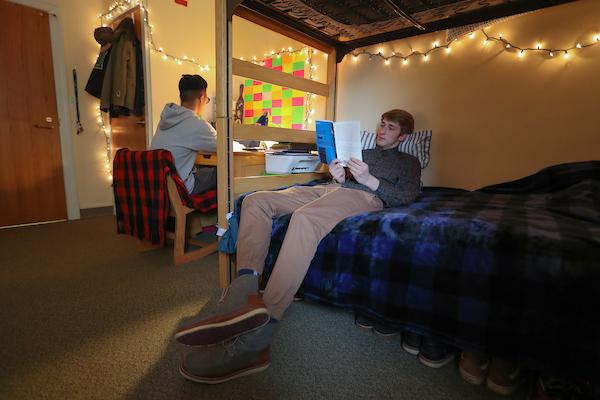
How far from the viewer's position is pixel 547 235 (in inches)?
34.0

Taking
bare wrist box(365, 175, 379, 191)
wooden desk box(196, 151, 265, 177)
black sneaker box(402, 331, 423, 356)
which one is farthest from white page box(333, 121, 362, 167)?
black sneaker box(402, 331, 423, 356)

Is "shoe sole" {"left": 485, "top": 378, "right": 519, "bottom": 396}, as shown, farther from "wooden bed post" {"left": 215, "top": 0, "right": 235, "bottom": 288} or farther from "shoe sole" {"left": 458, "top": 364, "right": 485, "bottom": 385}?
"wooden bed post" {"left": 215, "top": 0, "right": 235, "bottom": 288}

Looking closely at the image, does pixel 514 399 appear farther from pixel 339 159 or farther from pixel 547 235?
pixel 339 159

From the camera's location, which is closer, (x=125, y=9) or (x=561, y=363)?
(x=561, y=363)

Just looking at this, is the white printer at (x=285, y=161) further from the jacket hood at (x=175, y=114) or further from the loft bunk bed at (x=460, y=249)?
the jacket hood at (x=175, y=114)

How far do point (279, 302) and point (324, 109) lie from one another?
1661 millimetres

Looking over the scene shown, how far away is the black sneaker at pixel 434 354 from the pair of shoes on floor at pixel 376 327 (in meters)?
0.14

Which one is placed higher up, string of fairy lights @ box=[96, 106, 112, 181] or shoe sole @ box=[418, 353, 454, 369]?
string of fairy lights @ box=[96, 106, 112, 181]

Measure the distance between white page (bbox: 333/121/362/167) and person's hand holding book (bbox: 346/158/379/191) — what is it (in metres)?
0.07

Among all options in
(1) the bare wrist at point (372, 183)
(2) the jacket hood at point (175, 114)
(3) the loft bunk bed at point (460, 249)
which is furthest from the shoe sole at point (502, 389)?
(2) the jacket hood at point (175, 114)

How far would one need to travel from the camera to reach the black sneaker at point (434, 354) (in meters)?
1.00

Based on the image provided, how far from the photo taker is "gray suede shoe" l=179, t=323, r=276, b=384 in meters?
0.90

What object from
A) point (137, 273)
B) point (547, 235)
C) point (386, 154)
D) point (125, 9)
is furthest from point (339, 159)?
point (125, 9)

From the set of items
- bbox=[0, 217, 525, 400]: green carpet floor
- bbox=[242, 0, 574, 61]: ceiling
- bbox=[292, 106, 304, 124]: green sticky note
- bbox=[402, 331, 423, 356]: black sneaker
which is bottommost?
bbox=[0, 217, 525, 400]: green carpet floor
